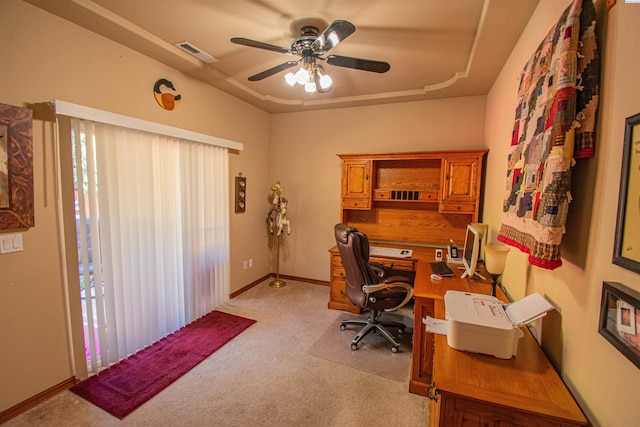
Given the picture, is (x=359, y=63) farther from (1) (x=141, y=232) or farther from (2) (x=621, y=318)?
(1) (x=141, y=232)

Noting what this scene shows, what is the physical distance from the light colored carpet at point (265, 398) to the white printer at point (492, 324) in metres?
0.95

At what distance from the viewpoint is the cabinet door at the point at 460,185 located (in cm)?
310

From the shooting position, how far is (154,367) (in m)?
2.29

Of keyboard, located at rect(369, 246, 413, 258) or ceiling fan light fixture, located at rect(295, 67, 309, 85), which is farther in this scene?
keyboard, located at rect(369, 246, 413, 258)

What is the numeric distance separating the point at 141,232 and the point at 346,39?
2445mm

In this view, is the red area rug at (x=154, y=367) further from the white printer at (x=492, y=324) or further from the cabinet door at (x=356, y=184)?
the white printer at (x=492, y=324)

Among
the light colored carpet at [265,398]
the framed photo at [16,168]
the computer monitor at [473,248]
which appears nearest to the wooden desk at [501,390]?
the computer monitor at [473,248]

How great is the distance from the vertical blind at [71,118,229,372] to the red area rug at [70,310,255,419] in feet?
0.37

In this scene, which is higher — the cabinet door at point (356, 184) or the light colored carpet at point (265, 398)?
the cabinet door at point (356, 184)

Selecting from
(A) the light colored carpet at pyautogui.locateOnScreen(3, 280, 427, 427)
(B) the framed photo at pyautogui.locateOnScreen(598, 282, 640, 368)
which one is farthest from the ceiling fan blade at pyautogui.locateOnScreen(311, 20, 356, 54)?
(A) the light colored carpet at pyautogui.locateOnScreen(3, 280, 427, 427)

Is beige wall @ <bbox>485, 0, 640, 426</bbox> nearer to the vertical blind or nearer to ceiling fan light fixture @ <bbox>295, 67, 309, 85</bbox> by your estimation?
ceiling fan light fixture @ <bbox>295, 67, 309, 85</bbox>

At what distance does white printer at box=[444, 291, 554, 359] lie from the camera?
1.20m

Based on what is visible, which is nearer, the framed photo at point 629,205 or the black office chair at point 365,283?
the framed photo at point 629,205

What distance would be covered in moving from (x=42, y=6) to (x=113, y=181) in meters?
1.18
